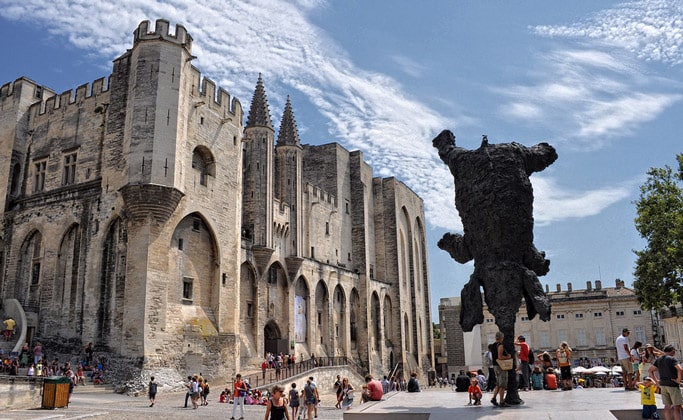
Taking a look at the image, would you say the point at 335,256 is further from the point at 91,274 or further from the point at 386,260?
the point at 91,274

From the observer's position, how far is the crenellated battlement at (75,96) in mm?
28344

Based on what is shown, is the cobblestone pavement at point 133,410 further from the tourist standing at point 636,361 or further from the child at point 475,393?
the tourist standing at point 636,361

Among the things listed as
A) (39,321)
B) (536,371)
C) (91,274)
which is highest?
(91,274)

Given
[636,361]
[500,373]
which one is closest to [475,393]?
[500,373]

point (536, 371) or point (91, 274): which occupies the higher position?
point (91, 274)

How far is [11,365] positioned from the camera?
21656mm

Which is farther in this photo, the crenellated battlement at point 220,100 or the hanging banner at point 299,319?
the hanging banner at point 299,319

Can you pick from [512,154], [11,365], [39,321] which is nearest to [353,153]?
[39,321]

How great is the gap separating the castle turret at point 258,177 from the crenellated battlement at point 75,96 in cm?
779

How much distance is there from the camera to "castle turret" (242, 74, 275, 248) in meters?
33.1

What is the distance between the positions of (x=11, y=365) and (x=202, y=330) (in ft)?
23.8

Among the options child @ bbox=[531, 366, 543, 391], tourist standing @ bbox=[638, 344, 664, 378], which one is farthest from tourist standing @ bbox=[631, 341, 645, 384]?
child @ bbox=[531, 366, 543, 391]

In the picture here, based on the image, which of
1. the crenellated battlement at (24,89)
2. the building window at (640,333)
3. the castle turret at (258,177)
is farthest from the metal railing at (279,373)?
the building window at (640,333)

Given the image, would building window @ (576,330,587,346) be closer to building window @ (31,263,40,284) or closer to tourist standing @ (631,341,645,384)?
building window @ (31,263,40,284)
